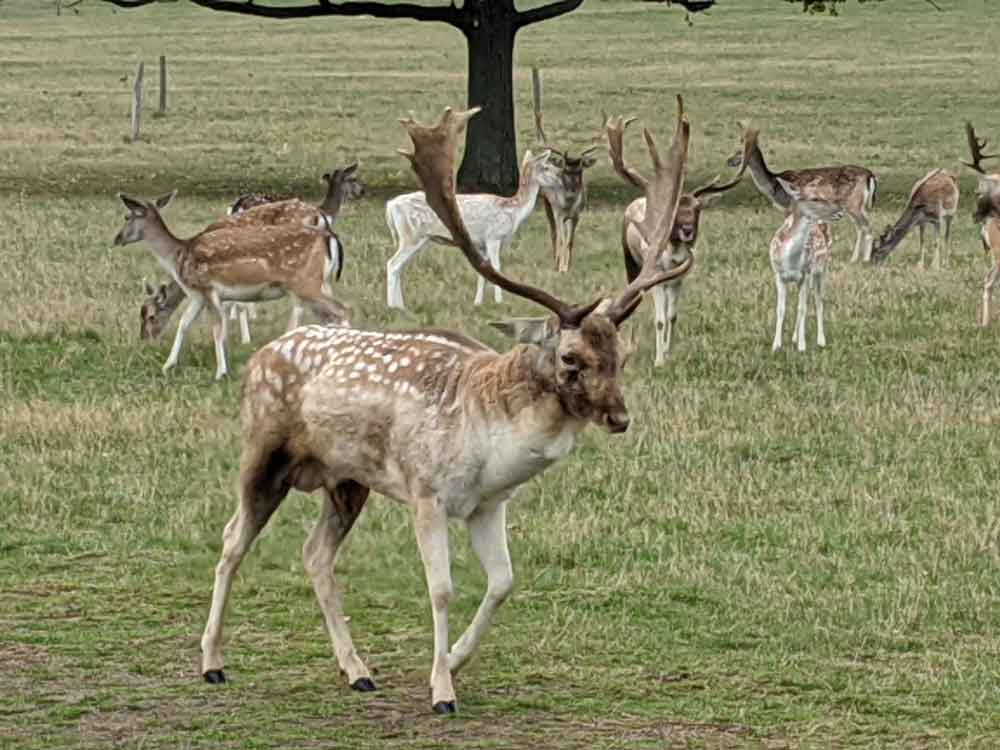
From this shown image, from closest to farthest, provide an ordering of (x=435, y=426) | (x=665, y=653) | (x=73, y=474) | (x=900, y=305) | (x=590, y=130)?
(x=435, y=426)
(x=665, y=653)
(x=73, y=474)
(x=900, y=305)
(x=590, y=130)

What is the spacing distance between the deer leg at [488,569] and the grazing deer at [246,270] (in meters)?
6.87

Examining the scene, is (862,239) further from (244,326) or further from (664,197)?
(664,197)

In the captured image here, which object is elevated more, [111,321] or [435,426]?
[435,426]

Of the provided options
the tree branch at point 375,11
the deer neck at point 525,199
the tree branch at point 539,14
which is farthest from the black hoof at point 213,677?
the tree branch at point 539,14

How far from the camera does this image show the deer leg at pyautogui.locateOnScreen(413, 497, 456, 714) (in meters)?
7.41

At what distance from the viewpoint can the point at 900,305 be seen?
1789 cm

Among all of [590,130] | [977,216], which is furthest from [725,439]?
[590,130]

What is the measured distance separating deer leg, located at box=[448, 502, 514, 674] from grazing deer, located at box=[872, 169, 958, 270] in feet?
46.4

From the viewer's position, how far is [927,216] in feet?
71.4

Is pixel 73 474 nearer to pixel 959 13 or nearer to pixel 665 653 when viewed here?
pixel 665 653

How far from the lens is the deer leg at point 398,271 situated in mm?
17808

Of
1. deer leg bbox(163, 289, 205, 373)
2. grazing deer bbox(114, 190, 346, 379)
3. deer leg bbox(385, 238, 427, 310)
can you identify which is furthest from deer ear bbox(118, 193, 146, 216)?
deer leg bbox(385, 238, 427, 310)

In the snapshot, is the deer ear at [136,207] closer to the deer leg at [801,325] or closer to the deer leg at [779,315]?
the deer leg at [779,315]

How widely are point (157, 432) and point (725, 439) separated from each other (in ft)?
10.1
